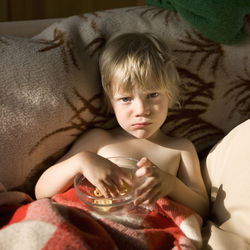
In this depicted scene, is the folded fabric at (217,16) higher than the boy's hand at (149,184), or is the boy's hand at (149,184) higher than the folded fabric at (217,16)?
the folded fabric at (217,16)

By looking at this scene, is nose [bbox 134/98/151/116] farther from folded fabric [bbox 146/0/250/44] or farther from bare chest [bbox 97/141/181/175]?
folded fabric [bbox 146/0/250/44]

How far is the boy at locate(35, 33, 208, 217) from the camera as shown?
0.88 metres

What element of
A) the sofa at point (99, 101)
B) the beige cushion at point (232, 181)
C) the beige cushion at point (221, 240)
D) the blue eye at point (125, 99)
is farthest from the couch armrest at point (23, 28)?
the beige cushion at point (221, 240)

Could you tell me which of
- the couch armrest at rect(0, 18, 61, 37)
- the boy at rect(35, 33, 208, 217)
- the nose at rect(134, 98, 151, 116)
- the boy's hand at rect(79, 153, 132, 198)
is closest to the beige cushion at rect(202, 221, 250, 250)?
the boy at rect(35, 33, 208, 217)

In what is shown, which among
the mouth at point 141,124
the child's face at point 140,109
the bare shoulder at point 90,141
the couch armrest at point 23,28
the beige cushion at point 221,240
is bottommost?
the beige cushion at point 221,240

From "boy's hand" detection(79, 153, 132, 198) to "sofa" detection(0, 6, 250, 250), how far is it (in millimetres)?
146

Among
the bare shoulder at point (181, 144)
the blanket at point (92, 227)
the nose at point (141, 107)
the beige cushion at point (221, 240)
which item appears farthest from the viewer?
the bare shoulder at point (181, 144)

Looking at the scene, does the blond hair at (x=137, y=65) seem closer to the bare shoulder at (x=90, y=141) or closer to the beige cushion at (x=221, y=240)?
the bare shoulder at (x=90, y=141)

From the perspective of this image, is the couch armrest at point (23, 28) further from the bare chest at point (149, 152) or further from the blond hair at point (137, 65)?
the bare chest at point (149, 152)

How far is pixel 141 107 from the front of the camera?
917 mm

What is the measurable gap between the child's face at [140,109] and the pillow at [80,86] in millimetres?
93

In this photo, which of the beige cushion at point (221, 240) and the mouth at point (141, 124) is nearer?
the beige cushion at point (221, 240)

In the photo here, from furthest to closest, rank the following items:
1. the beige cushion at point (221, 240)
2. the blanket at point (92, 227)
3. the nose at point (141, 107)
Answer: the nose at point (141, 107) < the beige cushion at point (221, 240) < the blanket at point (92, 227)

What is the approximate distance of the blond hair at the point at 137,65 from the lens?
93cm
